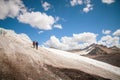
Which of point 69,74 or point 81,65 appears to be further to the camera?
point 81,65

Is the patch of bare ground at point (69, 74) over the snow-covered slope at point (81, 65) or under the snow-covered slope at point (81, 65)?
under

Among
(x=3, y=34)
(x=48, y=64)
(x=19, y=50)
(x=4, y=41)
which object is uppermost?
(x=3, y=34)

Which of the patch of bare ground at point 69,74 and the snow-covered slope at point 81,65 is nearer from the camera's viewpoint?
the patch of bare ground at point 69,74

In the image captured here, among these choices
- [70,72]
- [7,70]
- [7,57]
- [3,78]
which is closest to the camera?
[3,78]

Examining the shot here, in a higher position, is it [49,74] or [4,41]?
[4,41]

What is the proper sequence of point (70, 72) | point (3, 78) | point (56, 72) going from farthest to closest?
point (70, 72), point (56, 72), point (3, 78)

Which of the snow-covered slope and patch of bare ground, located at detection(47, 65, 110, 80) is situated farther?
the snow-covered slope

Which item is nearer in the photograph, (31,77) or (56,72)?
(31,77)

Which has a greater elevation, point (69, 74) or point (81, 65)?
point (81, 65)

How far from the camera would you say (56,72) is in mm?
23609

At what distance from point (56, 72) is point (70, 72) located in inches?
119

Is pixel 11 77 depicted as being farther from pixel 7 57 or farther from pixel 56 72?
pixel 56 72

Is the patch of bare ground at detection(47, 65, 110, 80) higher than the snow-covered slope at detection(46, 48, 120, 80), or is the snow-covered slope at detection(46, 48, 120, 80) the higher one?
the snow-covered slope at detection(46, 48, 120, 80)

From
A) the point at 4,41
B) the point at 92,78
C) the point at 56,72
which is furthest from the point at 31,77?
the point at 92,78
